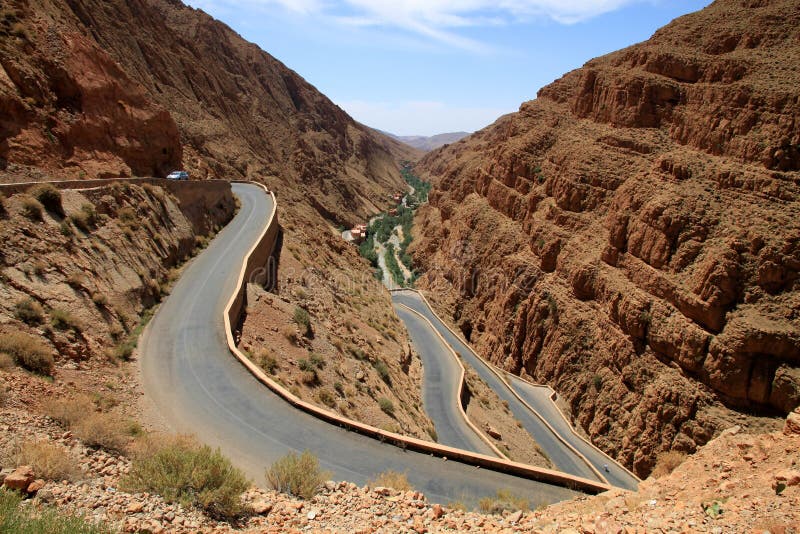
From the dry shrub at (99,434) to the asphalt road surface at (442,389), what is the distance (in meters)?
14.3

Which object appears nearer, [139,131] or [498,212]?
[139,131]

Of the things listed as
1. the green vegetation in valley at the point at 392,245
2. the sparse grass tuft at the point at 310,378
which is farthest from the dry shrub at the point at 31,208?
the green vegetation in valley at the point at 392,245

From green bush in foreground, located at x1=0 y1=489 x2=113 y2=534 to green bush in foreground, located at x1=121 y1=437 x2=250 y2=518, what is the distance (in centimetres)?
132

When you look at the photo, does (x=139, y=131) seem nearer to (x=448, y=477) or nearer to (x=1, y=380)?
(x=1, y=380)

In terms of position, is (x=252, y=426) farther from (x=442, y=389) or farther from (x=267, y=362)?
(x=442, y=389)

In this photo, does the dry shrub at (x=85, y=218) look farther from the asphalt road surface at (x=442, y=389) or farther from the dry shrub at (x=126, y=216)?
the asphalt road surface at (x=442, y=389)

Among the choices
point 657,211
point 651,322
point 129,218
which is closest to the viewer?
point 129,218

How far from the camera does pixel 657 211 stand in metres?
28.7

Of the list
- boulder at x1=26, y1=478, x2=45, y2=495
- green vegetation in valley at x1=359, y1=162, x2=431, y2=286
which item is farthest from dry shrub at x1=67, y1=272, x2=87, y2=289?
green vegetation in valley at x1=359, y1=162, x2=431, y2=286

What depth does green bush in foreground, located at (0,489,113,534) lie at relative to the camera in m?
5.45

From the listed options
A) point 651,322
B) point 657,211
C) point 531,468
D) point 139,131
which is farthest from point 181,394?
point 657,211

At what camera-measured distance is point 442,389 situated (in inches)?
1059

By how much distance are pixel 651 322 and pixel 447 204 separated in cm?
3970

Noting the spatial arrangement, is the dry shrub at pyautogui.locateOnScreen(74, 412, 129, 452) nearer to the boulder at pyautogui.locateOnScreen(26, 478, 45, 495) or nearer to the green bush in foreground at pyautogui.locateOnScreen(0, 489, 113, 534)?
the boulder at pyautogui.locateOnScreen(26, 478, 45, 495)
